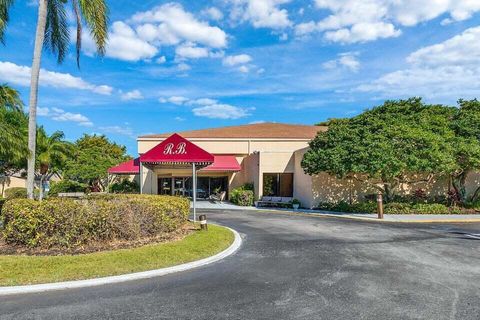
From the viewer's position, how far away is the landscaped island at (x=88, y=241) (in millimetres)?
7438

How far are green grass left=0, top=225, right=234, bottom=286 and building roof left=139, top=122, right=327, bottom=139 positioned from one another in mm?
22821

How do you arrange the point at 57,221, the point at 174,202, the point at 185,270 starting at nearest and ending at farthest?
the point at 185,270 → the point at 57,221 → the point at 174,202

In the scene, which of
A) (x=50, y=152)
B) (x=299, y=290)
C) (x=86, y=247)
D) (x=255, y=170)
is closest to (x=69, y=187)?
(x=50, y=152)

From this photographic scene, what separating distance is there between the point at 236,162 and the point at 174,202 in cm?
1876

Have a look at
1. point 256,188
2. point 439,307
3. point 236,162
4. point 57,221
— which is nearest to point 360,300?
point 439,307

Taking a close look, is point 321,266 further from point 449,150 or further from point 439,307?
point 449,150

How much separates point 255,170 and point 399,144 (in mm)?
11442

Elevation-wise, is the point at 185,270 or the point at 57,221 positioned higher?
the point at 57,221

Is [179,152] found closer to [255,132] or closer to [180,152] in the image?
[180,152]

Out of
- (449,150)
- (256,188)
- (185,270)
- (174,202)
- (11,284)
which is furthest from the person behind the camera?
(256,188)

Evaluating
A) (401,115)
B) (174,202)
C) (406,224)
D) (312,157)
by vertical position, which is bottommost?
(406,224)

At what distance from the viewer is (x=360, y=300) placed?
592cm

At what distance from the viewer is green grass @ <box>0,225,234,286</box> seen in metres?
6.91

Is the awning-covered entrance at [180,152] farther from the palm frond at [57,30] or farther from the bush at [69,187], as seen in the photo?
the bush at [69,187]
